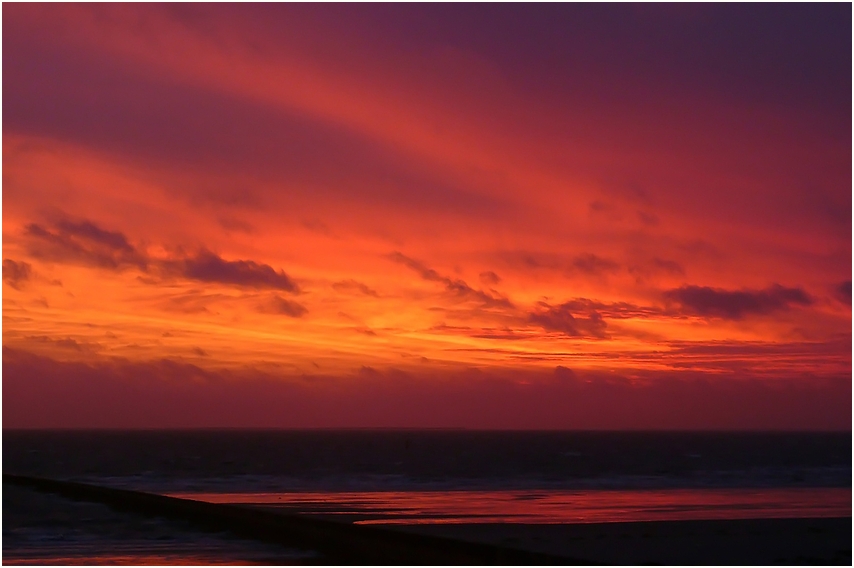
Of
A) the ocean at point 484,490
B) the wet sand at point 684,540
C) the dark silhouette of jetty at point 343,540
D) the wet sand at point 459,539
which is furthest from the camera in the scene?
the ocean at point 484,490

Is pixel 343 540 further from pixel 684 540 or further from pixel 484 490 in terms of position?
pixel 484 490

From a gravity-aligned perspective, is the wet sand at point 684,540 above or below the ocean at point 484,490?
above

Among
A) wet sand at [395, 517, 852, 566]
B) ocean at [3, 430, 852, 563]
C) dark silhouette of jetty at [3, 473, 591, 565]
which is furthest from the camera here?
ocean at [3, 430, 852, 563]

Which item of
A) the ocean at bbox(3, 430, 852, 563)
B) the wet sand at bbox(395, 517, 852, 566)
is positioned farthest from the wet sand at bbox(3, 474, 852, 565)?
the ocean at bbox(3, 430, 852, 563)

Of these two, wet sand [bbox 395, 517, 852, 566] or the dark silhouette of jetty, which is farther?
wet sand [bbox 395, 517, 852, 566]

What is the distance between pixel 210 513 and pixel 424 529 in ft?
24.1

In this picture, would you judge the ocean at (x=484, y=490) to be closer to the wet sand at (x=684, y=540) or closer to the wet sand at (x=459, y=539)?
the wet sand at (x=459, y=539)

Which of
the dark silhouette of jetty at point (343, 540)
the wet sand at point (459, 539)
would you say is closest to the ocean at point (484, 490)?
the wet sand at point (459, 539)

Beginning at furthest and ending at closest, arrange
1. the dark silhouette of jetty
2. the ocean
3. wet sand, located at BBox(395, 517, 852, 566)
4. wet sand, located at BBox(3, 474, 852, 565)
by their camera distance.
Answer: the ocean, wet sand, located at BBox(395, 517, 852, 566), wet sand, located at BBox(3, 474, 852, 565), the dark silhouette of jetty

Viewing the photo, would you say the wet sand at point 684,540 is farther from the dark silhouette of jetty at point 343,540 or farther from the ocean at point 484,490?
the dark silhouette of jetty at point 343,540

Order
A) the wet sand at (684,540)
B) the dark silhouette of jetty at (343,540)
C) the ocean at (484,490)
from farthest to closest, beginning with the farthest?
the ocean at (484,490), the wet sand at (684,540), the dark silhouette of jetty at (343,540)

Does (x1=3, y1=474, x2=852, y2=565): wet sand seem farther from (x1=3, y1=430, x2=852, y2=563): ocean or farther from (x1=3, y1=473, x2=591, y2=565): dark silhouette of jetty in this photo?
(x1=3, y1=430, x2=852, y2=563): ocean

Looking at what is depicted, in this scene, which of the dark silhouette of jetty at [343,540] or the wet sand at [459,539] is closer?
the dark silhouette of jetty at [343,540]

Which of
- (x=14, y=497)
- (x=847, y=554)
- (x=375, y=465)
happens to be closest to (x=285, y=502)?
(x=14, y=497)
